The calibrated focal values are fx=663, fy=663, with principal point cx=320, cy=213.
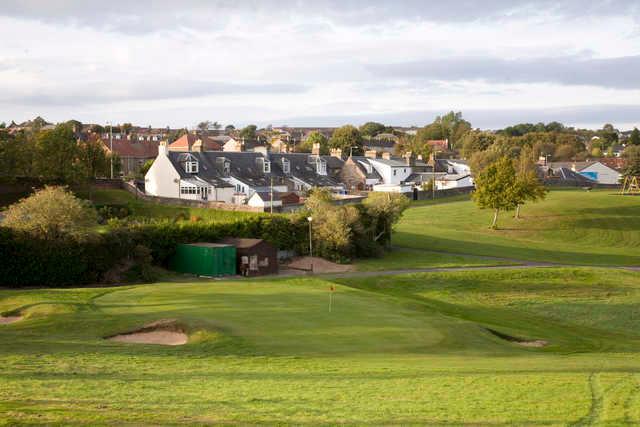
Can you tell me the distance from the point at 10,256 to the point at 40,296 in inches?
Result: 512

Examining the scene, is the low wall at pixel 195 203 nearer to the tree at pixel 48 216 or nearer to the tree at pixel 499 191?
the tree at pixel 48 216

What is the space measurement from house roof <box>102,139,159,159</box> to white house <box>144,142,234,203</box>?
4293 centimetres

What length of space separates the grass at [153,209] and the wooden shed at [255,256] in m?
13.5

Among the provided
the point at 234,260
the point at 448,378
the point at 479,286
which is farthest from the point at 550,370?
the point at 234,260

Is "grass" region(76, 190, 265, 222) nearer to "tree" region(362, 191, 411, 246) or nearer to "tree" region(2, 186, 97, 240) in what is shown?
"tree" region(362, 191, 411, 246)

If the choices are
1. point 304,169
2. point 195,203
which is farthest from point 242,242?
point 304,169

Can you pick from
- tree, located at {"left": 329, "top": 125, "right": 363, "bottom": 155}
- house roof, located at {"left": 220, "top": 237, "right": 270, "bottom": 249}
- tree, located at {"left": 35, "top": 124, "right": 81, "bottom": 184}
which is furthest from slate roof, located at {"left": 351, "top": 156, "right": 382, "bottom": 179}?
house roof, located at {"left": 220, "top": 237, "right": 270, "bottom": 249}

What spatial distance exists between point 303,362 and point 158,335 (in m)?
6.16

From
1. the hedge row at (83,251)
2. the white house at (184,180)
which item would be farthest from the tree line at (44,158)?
the hedge row at (83,251)

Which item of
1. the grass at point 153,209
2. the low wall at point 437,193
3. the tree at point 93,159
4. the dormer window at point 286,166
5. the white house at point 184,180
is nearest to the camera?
the grass at point 153,209

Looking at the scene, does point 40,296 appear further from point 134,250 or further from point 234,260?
point 234,260

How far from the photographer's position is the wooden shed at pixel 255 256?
47625mm

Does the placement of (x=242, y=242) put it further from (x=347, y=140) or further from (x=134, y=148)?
(x=347, y=140)

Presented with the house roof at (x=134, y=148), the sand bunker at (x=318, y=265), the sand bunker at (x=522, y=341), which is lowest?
the sand bunker at (x=318, y=265)
